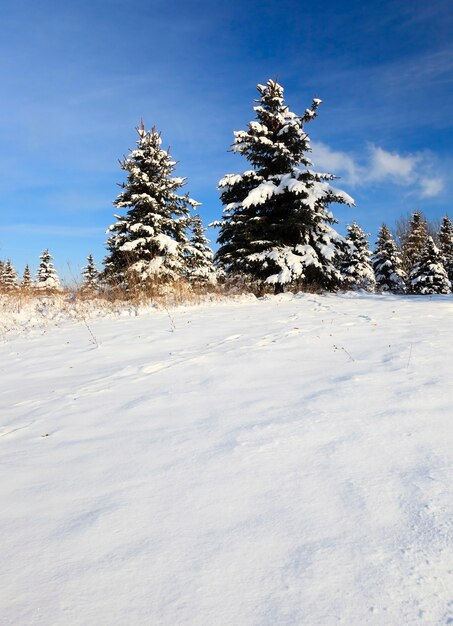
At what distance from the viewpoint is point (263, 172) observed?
13180mm

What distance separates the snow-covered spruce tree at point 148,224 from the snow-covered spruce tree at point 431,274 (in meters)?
19.5

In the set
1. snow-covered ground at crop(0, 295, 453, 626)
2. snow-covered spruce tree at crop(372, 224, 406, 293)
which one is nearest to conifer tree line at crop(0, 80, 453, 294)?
snow-covered ground at crop(0, 295, 453, 626)

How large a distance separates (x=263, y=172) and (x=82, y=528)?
13.1 m

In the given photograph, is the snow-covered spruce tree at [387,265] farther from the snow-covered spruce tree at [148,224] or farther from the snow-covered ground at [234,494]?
the snow-covered ground at [234,494]

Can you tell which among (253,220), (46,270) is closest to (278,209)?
(253,220)

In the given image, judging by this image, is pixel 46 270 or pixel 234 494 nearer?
pixel 234 494

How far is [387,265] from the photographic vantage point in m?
31.1

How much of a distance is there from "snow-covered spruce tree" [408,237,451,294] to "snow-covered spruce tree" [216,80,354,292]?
1643 centimetres

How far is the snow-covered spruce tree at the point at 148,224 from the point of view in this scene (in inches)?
525

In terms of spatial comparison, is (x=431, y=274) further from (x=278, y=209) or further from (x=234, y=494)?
(x=234, y=494)

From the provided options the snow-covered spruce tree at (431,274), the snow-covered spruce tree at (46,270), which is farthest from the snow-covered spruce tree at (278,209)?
the snow-covered spruce tree at (46,270)

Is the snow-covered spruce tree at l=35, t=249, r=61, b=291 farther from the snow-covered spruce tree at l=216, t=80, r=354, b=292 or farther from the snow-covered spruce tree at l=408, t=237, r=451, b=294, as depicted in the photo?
the snow-covered spruce tree at l=408, t=237, r=451, b=294

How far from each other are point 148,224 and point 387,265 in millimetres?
23869

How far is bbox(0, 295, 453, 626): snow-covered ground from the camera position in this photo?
1280 millimetres
